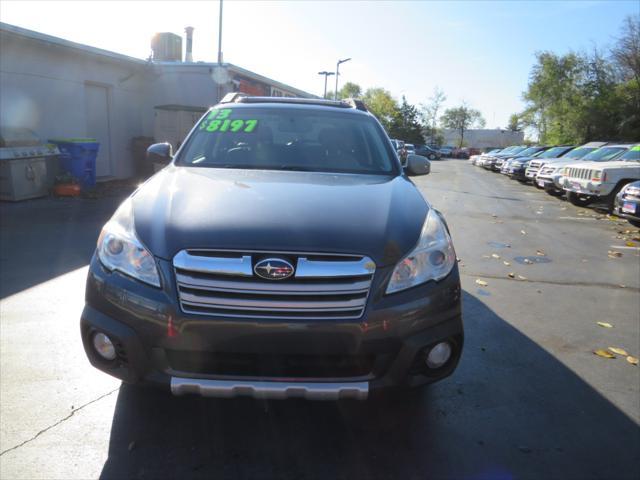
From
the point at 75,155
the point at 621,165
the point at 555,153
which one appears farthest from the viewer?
the point at 555,153

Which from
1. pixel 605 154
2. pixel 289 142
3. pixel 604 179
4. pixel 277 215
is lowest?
pixel 604 179

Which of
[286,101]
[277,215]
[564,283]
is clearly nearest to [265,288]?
[277,215]

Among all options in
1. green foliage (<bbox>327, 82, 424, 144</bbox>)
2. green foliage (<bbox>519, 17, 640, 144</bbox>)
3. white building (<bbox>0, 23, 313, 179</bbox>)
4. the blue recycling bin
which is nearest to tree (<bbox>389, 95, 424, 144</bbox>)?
green foliage (<bbox>327, 82, 424, 144</bbox>)

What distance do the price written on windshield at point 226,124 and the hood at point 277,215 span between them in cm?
86

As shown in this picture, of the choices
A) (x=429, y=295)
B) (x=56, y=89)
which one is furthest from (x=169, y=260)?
(x=56, y=89)

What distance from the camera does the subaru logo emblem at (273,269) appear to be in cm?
221

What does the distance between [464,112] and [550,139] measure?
168 ft

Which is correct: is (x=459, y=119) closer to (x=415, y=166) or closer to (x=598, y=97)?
(x=598, y=97)

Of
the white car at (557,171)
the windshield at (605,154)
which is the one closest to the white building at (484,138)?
the white car at (557,171)

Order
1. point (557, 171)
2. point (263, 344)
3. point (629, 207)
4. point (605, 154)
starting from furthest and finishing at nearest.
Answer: point (557, 171) → point (605, 154) → point (629, 207) → point (263, 344)

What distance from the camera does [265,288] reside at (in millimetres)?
2203

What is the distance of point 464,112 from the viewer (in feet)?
295

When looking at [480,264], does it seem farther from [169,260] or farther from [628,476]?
[169,260]

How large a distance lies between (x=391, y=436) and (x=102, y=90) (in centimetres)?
1398
